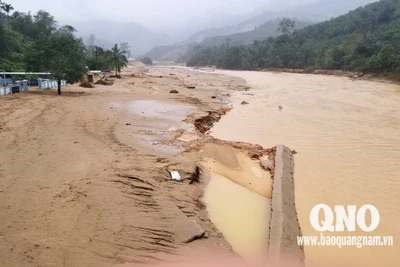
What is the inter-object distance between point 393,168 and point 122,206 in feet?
28.1

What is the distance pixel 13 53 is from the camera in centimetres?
3644

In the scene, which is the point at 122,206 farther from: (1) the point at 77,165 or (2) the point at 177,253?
(1) the point at 77,165

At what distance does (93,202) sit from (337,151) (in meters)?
9.11

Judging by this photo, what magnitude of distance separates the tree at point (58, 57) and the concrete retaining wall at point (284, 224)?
18148 mm

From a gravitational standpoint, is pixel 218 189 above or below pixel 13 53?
below

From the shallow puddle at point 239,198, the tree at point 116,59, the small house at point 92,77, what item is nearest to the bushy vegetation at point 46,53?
the tree at point 116,59

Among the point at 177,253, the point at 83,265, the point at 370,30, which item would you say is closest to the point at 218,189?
the point at 177,253

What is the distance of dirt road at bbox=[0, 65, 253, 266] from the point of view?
4676 mm

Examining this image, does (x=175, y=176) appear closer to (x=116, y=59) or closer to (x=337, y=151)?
(x=337, y=151)

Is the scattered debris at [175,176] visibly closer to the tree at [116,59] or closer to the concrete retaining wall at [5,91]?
the concrete retaining wall at [5,91]

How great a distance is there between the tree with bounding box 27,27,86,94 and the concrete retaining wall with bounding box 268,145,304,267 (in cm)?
1815

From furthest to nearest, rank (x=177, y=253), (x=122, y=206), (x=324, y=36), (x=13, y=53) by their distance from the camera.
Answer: (x=324, y=36), (x=13, y=53), (x=122, y=206), (x=177, y=253)

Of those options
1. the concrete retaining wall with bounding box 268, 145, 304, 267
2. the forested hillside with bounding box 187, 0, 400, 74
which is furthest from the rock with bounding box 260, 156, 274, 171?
the forested hillside with bounding box 187, 0, 400, 74

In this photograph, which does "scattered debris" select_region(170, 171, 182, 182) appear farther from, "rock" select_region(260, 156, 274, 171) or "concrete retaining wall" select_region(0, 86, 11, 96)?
"concrete retaining wall" select_region(0, 86, 11, 96)
